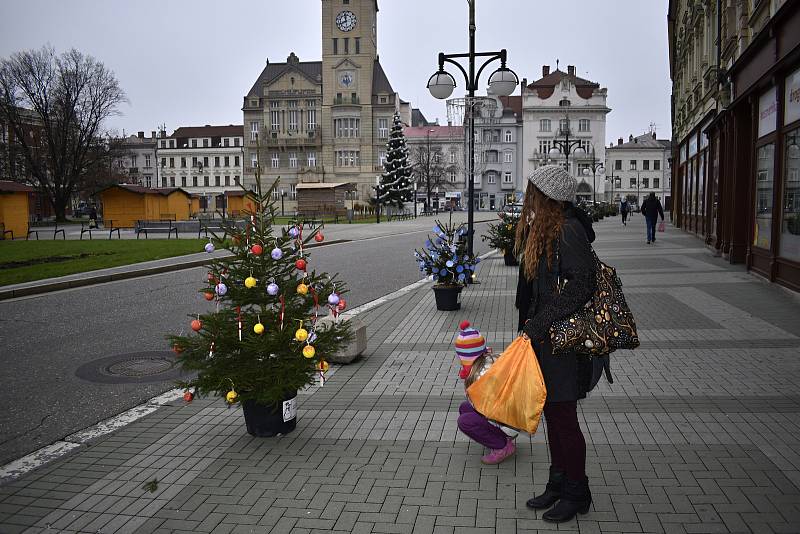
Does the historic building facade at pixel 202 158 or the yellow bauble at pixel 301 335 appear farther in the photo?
the historic building facade at pixel 202 158

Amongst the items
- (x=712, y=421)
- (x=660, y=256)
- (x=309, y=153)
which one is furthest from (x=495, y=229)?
(x=309, y=153)

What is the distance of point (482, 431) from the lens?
458cm

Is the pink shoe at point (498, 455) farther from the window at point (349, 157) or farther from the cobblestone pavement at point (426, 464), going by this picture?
the window at point (349, 157)

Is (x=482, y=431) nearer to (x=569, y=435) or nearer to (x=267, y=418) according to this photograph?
(x=569, y=435)

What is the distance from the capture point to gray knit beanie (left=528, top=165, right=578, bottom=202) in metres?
3.60

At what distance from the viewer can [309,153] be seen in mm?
97500

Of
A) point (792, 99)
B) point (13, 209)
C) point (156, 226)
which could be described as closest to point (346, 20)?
point (156, 226)

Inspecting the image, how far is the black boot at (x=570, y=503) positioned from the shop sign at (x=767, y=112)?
11630 millimetres

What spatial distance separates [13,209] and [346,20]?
67.5 metres

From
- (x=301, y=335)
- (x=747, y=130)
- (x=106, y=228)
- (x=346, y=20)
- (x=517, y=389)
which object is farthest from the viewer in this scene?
(x=346, y=20)

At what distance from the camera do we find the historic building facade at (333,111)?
94875 mm

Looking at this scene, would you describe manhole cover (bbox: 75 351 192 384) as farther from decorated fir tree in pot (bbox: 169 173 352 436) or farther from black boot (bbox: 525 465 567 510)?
black boot (bbox: 525 465 567 510)

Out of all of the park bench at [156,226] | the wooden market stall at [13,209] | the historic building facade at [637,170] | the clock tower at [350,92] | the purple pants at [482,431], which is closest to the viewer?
the purple pants at [482,431]

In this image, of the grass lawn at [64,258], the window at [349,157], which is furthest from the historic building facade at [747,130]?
the window at [349,157]
